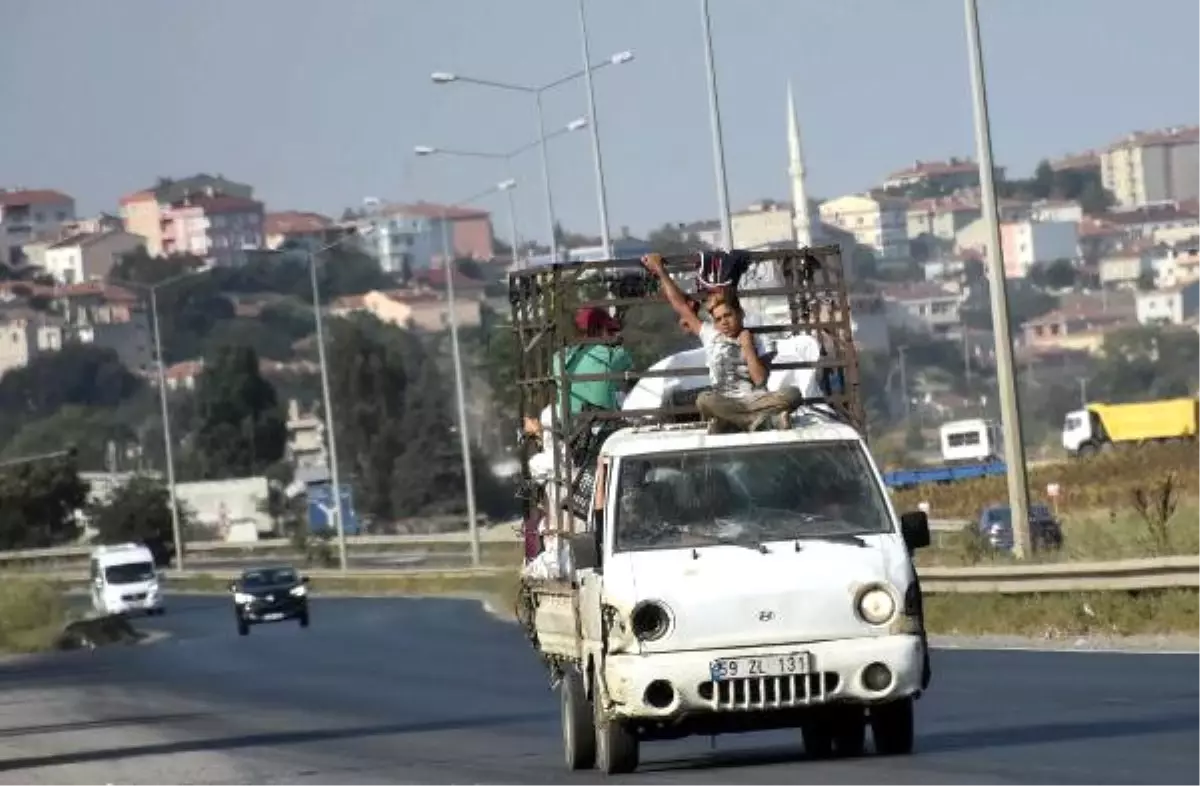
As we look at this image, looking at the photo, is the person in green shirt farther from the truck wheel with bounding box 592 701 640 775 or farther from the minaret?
the minaret

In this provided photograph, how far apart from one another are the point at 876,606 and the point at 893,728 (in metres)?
1.13

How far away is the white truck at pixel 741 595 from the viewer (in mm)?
14742

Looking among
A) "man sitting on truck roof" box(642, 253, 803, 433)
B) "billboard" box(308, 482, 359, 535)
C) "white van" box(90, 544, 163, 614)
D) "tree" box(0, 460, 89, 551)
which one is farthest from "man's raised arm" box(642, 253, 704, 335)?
"tree" box(0, 460, 89, 551)

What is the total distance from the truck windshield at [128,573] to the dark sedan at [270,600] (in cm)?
1877

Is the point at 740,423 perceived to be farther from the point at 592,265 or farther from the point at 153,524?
the point at 153,524

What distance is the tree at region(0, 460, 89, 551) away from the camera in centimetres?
13738

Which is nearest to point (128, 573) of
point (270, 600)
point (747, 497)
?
point (270, 600)

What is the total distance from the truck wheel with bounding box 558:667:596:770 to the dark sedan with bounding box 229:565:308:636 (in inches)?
1852

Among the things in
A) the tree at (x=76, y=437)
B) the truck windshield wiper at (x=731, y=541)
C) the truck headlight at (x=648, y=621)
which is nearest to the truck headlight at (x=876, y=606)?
the truck windshield wiper at (x=731, y=541)

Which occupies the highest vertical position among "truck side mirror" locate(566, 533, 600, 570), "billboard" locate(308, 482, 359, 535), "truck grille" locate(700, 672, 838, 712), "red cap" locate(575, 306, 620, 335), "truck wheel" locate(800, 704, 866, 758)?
"red cap" locate(575, 306, 620, 335)

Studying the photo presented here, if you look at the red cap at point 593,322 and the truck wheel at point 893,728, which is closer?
the truck wheel at point 893,728

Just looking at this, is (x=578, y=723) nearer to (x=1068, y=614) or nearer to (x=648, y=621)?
(x=648, y=621)

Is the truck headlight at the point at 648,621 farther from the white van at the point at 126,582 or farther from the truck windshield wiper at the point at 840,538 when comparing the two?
the white van at the point at 126,582

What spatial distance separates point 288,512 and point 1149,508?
365 feet
